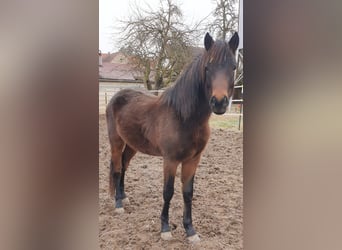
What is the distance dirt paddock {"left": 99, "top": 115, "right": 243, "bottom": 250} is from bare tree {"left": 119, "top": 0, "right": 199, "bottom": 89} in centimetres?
29

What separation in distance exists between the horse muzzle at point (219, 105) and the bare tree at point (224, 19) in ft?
0.80

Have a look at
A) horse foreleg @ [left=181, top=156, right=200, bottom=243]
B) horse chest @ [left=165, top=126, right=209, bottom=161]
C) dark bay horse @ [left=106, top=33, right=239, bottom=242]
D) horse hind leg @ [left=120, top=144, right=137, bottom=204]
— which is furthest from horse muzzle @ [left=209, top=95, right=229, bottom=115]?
horse hind leg @ [left=120, top=144, right=137, bottom=204]

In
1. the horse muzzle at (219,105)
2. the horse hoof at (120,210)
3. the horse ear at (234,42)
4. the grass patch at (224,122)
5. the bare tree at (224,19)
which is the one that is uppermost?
the bare tree at (224,19)

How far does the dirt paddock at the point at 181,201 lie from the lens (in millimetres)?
1201

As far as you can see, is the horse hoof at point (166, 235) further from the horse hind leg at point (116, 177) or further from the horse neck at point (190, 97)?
the horse neck at point (190, 97)

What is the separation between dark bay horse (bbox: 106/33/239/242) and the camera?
1.19 meters

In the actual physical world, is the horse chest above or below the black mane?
below

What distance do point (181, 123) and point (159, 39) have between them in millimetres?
344

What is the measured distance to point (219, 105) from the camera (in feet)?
3.86

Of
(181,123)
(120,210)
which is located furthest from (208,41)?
(120,210)

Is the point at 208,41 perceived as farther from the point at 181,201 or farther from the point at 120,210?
the point at 120,210

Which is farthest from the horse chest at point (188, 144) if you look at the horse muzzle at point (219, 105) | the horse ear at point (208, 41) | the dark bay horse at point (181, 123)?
the horse ear at point (208, 41)

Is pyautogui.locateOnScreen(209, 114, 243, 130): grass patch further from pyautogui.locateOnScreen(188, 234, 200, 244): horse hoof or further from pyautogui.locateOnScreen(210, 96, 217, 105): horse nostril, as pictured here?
pyautogui.locateOnScreen(188, 234, 200, 244): horse hoof
